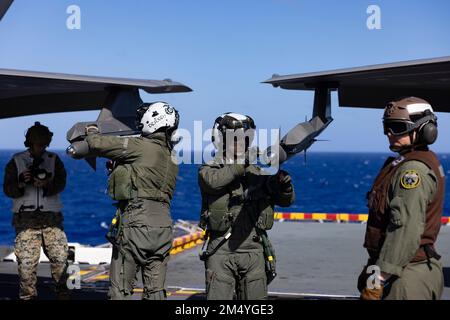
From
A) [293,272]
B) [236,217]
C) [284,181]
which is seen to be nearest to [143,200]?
[236,217]

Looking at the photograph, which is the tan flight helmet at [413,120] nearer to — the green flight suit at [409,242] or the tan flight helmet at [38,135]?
the green flight suit at [409,242]

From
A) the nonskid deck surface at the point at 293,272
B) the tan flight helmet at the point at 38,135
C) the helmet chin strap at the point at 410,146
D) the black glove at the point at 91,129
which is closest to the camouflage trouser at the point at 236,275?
the black glove at the point at 91,129

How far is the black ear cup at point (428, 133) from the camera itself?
4617 mm

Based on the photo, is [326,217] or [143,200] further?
[326,217]

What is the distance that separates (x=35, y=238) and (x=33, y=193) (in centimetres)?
53

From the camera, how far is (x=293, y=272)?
11758 mm

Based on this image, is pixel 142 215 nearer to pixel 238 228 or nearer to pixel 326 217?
pixel 238 228

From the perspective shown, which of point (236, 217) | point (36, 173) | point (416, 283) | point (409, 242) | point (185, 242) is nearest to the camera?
point (409, 242)

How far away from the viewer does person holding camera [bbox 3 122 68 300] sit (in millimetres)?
7734

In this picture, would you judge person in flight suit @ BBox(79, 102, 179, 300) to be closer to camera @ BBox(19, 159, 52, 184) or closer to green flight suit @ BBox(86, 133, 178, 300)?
green flight suit @ BBox(86, 133, 178, 300)

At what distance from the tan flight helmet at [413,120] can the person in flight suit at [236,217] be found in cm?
165

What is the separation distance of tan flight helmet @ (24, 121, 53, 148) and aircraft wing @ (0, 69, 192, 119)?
388mm

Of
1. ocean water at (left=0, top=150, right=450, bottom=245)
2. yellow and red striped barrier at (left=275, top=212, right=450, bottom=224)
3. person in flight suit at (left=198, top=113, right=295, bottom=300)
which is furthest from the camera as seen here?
ocean water at (left=0, top=150, right=450, bottom=245)

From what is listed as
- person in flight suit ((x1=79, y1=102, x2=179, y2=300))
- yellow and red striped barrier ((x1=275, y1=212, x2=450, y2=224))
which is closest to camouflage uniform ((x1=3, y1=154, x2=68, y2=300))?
person in flight suit ((x1=79, y1=102, x2=179, y2=300))
